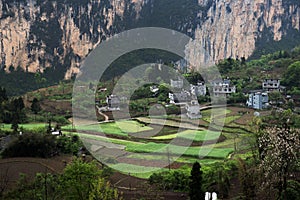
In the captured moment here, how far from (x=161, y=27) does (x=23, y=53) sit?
21854 mm

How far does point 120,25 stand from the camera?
64.1 m

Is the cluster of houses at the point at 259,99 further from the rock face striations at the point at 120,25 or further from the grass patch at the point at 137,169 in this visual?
the rock face striations at the point at 120,25

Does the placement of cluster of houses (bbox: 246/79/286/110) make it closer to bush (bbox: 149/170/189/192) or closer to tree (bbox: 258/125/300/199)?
bush (bbox: 149/170/189/192)

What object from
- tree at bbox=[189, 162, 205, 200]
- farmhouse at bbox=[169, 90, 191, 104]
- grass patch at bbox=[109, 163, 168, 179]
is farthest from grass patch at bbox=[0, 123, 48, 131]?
tree at bbox=[189, 162, 205, 200]

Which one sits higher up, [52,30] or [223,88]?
[52,30]

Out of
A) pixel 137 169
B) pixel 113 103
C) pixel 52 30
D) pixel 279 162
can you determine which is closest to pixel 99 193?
pixel 279 162

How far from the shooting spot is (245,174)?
1193cm

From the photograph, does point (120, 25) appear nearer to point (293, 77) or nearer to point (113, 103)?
point (113, 103)

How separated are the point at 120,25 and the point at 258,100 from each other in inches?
1486

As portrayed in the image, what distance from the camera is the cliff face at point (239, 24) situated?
64.1 m

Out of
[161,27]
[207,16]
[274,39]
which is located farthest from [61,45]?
[274,39]

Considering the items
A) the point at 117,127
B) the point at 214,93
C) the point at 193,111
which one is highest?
the point at 214,93

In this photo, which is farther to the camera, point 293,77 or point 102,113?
point 293,77

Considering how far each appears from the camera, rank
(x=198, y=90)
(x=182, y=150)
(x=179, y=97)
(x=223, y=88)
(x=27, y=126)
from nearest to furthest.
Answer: (x=182, y=150) → (x=27, y=126) → (x=179, y=97) → (x=223, y=88) → (x=198, y=90)
